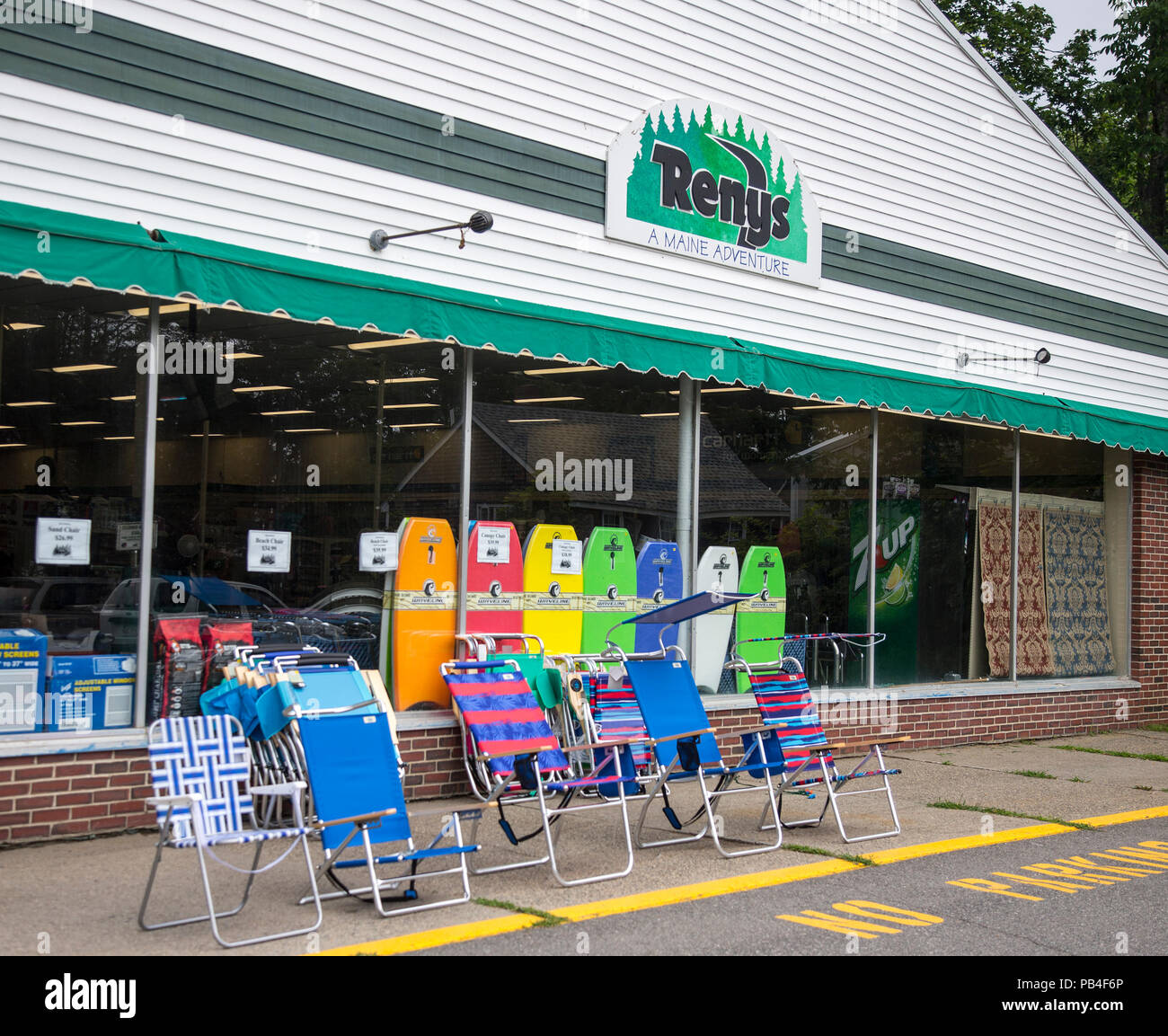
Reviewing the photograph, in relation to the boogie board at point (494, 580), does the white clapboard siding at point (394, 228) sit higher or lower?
higher

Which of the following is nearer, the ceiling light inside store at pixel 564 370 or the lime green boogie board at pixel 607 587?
the ceiling light inside store at pixel 564 370

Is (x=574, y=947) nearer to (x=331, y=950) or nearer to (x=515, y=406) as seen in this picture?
(x=331, y=950)

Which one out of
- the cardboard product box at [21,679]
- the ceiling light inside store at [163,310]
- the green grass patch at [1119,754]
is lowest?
the green grass patch at [1119,754]

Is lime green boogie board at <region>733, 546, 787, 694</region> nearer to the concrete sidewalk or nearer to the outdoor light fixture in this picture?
the concrete sidewalk

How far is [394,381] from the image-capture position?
28.1 ft

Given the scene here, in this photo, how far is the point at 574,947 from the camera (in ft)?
17.1

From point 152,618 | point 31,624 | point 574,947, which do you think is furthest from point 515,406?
point 574,947

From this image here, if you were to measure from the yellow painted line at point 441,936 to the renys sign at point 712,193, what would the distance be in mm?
5735

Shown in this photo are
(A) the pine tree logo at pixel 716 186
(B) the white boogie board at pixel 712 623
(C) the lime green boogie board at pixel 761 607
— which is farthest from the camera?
(C) the lime green boogie board at pixel 761 607

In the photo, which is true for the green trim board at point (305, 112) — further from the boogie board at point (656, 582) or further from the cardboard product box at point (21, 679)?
the cardboard product box at point (21, 679)

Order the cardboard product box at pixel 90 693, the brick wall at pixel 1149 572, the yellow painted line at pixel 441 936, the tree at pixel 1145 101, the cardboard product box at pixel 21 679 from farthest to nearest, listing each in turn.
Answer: the tree at pixel 1145 101
the brick wall at pixel 1149 572
the cardboard product box at pixel 90 693
the cardboard product box at pixel 21 679
the yellow painted line at pixel 441 936

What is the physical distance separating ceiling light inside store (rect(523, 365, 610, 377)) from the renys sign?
106 cm

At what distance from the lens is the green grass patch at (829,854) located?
7.01m

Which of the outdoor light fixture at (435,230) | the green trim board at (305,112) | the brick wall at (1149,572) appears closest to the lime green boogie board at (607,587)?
the green trim board at (305,112)
